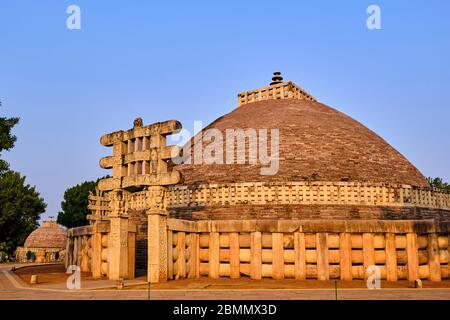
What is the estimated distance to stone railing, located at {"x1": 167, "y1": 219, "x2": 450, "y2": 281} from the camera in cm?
1503

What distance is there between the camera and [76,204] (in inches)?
2306

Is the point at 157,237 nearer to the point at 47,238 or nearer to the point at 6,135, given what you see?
the point at 6,135

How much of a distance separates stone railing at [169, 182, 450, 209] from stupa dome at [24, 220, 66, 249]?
2671 centimetres

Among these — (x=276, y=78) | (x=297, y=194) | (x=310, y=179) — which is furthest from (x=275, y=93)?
(x=297, y=194)

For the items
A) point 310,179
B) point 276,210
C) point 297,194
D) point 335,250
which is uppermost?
point 310,179

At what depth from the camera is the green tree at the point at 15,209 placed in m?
45.3

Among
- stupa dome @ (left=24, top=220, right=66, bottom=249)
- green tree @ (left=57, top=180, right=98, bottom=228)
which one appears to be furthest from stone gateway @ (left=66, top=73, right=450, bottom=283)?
green tree @ (left=57, top=180, right=98, bottom=228)

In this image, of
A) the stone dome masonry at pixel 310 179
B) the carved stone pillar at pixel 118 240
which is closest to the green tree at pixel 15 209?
the stone dome masonry at pixel 310 179

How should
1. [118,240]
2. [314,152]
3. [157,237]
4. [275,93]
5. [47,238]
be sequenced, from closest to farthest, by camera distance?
[157,237], [118,240], [314,152], [275,93], [47,238]

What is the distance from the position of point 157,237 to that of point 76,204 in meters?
47.8

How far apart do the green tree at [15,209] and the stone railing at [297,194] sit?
28509mm

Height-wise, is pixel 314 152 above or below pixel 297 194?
above

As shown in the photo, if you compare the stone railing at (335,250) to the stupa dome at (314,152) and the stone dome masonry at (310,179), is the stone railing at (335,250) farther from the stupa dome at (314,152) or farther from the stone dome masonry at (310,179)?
the stupa dome at (314,152)
